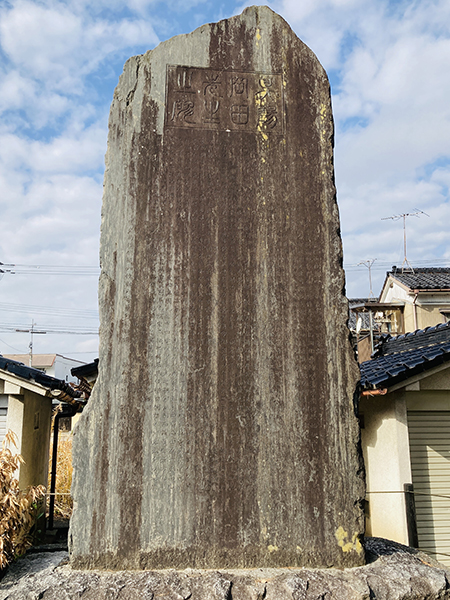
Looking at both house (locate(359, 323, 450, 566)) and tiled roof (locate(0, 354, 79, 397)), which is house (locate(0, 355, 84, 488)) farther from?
house (locate(359, 323, 450, 566))

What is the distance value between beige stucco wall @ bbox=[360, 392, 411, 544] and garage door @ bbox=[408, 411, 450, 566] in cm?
38

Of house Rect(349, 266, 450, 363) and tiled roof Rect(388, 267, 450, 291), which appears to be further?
tiled roof Rect(388, 267, 450, 291)

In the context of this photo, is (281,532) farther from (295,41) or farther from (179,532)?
(295,41)

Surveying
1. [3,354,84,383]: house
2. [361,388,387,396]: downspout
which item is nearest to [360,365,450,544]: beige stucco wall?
[361,388,387,396]: downspout

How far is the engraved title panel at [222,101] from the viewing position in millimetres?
4121

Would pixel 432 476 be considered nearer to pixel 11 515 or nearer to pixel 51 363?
pixel 11 515

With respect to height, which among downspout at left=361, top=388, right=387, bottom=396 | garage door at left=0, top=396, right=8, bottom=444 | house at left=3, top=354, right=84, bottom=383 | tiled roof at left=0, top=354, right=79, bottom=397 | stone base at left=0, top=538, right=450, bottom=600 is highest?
house at left=3, top=354, right=84, bottom=383

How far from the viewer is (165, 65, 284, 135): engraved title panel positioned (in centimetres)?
412

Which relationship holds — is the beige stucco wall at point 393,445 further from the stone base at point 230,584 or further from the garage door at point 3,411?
the garage door at point 3,411

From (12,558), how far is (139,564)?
1137mm

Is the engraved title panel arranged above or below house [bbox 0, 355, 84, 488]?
above

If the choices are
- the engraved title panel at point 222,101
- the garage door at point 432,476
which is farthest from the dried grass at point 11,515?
the garage door at point 432,476

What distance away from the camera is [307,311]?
154 inches

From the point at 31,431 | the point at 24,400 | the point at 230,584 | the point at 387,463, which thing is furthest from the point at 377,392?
the point at 31,431
